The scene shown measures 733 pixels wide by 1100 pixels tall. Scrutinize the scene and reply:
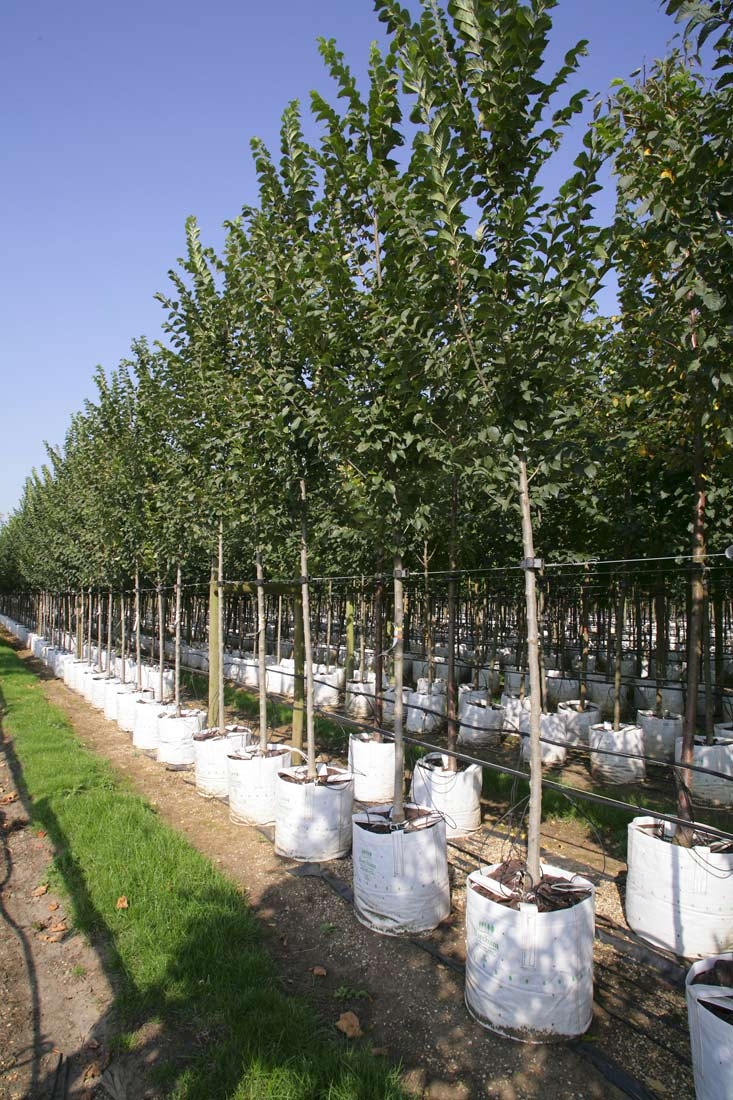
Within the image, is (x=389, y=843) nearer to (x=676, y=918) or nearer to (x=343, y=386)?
(x=676, y=918)

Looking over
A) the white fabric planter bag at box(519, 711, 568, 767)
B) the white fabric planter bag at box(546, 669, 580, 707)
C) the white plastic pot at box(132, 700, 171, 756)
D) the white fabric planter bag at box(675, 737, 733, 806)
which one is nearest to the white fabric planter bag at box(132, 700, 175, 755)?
the white plastic pot at box(132, 700, 171, 756)

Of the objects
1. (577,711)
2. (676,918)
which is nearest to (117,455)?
(577,711)

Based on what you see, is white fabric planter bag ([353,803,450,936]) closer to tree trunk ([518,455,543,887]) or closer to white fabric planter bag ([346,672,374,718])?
tree trunk ([518,455,543,887])

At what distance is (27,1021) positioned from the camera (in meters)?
3.61

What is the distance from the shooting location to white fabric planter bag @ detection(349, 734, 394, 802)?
721cm

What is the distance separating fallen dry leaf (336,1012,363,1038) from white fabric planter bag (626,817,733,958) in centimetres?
206

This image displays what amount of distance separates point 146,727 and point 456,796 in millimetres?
5808

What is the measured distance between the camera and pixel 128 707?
1173cm

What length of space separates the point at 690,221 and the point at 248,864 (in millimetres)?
5438

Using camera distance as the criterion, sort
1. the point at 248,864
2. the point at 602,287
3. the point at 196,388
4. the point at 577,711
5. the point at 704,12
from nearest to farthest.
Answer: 1. the point at 704,12
2. the point at 602,287
3. the point at 248,864
4. the point at 196,388
5. the point at 577,711

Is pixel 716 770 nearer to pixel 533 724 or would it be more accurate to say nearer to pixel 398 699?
pixel 398 699

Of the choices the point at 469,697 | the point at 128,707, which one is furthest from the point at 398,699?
the point at 128,707

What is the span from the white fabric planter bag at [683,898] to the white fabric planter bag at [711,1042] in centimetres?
142

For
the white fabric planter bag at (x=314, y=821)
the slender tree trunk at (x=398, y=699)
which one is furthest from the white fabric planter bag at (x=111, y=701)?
the slender tree trunk at (x=398, y=699)
